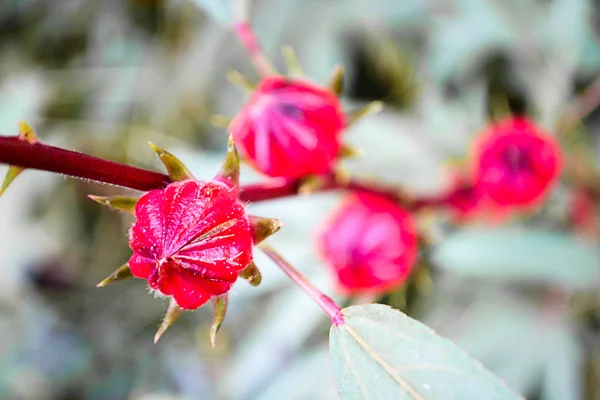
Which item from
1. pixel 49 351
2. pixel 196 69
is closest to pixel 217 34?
pixel 196 69

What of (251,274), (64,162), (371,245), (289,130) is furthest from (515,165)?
(64,162)

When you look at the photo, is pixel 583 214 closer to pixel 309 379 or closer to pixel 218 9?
pixel 309 379

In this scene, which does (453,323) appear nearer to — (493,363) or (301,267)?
(493,363)

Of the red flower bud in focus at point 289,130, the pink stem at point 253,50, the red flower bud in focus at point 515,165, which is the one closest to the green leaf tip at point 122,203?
the red flower bud in focus at point 289,130

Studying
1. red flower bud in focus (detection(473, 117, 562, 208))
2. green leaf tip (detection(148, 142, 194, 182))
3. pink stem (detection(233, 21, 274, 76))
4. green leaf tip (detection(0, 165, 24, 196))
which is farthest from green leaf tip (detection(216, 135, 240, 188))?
red flower bud in focus (detection(473, 117, 562, 208))

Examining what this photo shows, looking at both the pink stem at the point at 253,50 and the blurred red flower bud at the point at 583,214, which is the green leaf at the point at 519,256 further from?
the pink stem at the point at 253,50

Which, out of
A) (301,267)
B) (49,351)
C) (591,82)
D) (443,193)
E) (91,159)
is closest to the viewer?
(91,159)
